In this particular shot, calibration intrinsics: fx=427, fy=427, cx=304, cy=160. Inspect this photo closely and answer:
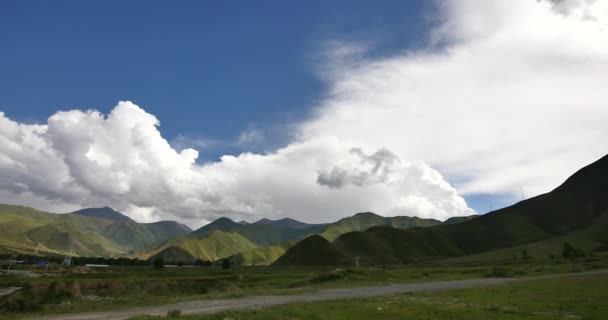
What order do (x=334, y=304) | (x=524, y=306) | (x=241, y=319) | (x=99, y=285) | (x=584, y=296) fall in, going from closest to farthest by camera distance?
1. (x=241, y=319)
2. (x=524, y=306)
3. (x=334, y=304)
4. (x=584, y=296)
5. (x=99, y=285)

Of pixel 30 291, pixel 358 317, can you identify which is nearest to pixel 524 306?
pixel 358 317

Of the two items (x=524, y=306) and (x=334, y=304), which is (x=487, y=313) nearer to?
(x=524, y=306)

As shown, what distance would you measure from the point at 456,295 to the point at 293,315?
1133 inches

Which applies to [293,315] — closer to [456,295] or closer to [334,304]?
[334,304]

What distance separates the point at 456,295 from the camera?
55406mm

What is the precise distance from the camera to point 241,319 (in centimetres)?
3378

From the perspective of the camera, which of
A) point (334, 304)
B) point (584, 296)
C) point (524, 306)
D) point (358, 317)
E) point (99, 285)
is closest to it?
point (358, 317)

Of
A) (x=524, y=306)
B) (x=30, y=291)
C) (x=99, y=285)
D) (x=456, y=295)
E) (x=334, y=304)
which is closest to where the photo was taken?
(x=524, y=306)

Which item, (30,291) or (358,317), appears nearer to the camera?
(358,317)

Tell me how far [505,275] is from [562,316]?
78.6 meters

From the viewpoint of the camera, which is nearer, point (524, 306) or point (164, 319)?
point (164, 319)

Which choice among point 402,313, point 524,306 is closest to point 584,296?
point 524,306

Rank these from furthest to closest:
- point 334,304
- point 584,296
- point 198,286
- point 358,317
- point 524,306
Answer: point 198,286 → point 584,296 → point 334,304 → point 524,306 → point 358,317

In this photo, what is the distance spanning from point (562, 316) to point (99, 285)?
322 feet
